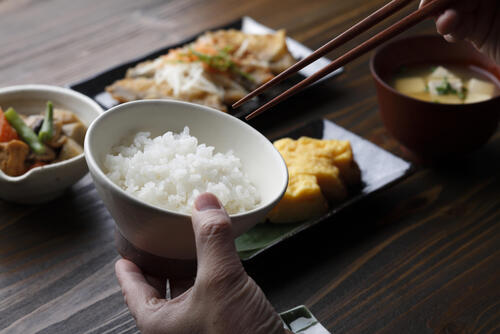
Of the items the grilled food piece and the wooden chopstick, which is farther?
the grilled food piece

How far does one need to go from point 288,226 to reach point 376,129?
2.31 ft

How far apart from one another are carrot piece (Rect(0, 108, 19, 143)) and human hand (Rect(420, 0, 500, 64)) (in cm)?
126

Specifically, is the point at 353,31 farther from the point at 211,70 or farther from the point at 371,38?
the point at 211,70

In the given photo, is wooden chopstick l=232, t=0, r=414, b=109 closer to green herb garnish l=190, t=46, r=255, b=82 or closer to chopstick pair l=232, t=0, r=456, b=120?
chopstick pair l=232, t=0, r=456, b=120

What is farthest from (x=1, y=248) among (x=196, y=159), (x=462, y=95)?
(x=462, y=95)

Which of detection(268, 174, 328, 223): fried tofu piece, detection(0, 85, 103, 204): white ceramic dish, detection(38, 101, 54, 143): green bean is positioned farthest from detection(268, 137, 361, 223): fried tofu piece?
detection(38, 101, 54, 143): green bean

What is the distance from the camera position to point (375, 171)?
1729 mm

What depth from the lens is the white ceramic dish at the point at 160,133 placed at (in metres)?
0.97

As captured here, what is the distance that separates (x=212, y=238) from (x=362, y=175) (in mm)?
915

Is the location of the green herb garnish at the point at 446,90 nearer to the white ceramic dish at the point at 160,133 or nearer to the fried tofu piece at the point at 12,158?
the white ceramic dish at the point at 160,133

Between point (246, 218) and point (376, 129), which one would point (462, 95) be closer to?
point (376, 129)

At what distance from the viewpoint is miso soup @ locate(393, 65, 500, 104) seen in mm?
1791

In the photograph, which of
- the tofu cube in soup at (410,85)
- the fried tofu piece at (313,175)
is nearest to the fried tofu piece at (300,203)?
the fried tofu piece at (313,175)

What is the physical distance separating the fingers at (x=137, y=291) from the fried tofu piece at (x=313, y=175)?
47cm
